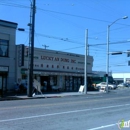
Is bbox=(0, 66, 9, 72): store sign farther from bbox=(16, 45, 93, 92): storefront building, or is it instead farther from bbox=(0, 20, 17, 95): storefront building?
bbox=(16, 45, 93, 92): storefront building

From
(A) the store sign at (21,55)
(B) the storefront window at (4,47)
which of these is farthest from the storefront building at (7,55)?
(A) the store sign at (21,55)

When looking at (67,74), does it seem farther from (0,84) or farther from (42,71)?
(0,84)

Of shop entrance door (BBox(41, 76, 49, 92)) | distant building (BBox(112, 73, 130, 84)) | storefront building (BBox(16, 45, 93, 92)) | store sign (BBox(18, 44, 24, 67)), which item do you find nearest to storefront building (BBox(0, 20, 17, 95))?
storefront building (BBox(16, 45, 93, 92))

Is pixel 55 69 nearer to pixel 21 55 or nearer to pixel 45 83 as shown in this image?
pixel 45 83

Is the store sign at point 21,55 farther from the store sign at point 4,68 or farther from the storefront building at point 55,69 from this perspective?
the store sign at point 4,68

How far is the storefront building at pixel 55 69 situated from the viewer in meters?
36.6

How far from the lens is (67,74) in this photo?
41688 mm

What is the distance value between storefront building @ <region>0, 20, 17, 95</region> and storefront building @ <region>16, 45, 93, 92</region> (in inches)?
38.9

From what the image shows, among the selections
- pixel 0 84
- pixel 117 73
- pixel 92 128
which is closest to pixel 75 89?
pixel 0 84

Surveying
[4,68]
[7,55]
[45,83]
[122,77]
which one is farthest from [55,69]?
[122,77]

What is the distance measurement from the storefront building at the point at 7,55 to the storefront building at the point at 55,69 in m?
0.99

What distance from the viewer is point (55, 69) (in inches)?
1641

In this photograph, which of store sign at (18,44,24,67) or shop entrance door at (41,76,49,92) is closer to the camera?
store sign at (18,44,24,67)

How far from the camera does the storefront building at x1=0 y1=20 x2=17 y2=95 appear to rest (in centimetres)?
3269
